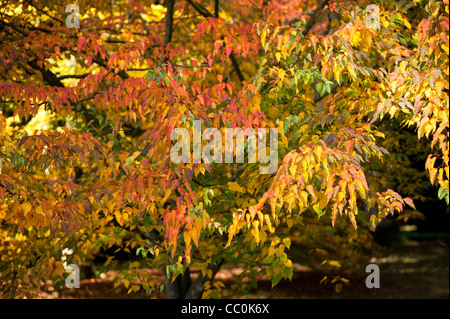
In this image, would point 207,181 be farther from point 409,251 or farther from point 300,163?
point 409,251

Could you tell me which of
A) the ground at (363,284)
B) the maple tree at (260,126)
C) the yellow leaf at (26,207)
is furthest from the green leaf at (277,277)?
the ground at (363,284)

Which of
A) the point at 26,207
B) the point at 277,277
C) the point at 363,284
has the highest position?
the point at 26,207

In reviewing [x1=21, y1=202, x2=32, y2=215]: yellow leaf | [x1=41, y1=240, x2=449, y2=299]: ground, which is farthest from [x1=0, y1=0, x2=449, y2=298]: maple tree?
[x1=41, y1=240, x2=449, y2=299]: ground

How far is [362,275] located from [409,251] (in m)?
4.45

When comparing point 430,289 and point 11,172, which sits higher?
point 11,172

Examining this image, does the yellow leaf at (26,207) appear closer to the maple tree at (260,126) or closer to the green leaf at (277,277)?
the maple tree at (260,126)

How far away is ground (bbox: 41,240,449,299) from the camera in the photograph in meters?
11.3

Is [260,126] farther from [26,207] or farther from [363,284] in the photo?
[363,284]

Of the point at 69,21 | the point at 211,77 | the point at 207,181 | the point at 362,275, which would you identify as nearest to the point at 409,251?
the point at 362,275

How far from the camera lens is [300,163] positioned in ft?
11.4

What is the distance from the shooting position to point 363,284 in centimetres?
1215

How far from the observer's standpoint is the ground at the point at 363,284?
11258 mm

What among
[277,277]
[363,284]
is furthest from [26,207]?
[363,284]
